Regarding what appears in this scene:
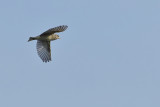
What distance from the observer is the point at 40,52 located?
3944 cm

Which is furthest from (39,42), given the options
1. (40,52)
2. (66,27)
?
(66,27)

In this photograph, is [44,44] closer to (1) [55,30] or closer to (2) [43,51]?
(2) [43,51]

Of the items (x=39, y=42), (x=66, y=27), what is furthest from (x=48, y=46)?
(x=66, y=27)

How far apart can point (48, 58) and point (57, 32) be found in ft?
9.66

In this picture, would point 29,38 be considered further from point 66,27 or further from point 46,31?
point 66,27

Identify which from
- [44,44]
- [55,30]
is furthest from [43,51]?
[55,30]

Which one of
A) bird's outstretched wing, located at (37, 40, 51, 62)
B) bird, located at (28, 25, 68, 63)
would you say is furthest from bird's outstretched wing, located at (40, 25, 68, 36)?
bird's outstretched wing, located at (37, 40, 51, 62)

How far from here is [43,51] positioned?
39531 mm

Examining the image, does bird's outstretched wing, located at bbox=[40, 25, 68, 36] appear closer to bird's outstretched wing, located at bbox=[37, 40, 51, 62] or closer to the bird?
the bird

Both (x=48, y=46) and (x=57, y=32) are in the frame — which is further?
(x=48, y=46)

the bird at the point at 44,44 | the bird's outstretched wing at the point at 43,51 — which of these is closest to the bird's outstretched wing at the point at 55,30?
the bird at the point at 44,44

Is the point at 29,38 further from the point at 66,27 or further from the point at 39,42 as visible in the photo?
the point at 66,27

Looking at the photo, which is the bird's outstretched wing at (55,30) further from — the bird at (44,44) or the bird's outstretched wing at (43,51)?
the bird's outstretched wing at (43,51)

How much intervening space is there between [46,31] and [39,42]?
2.09 m
